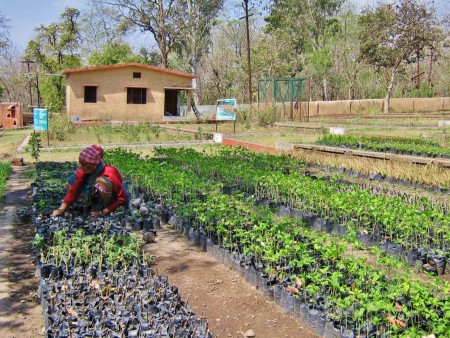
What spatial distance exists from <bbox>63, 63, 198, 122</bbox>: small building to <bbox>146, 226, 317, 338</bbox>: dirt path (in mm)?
25392

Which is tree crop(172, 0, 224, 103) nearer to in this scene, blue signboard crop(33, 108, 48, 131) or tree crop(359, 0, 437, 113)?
tree crop(359, 0, 437, 113)

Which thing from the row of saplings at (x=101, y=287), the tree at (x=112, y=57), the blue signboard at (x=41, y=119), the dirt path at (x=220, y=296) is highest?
the tree at (x=112, y=57)

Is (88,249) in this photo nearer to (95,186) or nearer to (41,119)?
(95,186)

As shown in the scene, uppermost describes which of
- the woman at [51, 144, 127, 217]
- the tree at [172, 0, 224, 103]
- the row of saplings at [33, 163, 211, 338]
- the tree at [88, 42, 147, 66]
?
the tree at [172, 0, 224, 103]

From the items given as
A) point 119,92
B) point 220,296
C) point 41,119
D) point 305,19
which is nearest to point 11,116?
point 119,92

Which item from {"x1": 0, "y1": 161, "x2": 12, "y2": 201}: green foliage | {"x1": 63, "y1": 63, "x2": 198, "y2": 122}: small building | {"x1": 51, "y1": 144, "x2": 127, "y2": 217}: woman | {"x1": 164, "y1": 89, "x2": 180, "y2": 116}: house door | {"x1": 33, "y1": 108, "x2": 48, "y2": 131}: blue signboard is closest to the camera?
{"x1": 51, "y1": 144, "x2": 127, "y2": 217}: woman

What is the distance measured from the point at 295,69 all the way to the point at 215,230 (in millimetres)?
42976

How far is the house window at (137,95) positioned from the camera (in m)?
31.7

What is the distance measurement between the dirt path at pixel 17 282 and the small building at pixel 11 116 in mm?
27841

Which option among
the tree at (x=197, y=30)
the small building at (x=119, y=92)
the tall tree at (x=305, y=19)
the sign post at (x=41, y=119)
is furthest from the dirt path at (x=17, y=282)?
the tall tree at (x=305, y=19)

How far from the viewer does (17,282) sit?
202 inches

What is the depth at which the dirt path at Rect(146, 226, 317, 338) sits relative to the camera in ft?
13.7

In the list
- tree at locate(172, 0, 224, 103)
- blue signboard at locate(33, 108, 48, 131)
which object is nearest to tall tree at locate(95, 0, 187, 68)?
tree at locate(172, 0, 224, 103)

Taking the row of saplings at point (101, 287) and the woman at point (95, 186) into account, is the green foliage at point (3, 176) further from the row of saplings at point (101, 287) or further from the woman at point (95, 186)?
the row of saplings at point (101, 287)
